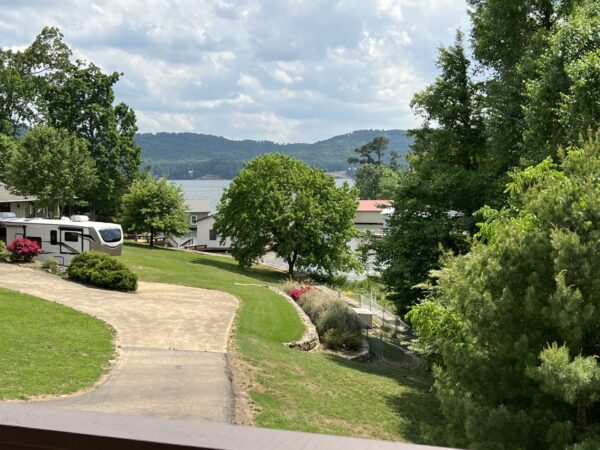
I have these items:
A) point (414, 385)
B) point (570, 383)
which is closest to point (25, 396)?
point (570, 383)

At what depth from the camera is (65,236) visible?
28.9m

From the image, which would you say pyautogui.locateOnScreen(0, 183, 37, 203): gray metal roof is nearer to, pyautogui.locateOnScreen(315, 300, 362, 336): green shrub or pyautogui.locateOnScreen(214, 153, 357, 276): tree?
pyautogui.locateOnScreen(214, 153, 357, 276): tree

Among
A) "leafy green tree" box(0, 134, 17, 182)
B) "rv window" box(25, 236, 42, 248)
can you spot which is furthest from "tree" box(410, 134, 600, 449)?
"leafy green tree" box(0, 134, 17, 182)

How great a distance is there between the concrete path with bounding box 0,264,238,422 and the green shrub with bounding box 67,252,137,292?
60 centimetres

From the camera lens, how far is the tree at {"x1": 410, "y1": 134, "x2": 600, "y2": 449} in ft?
20.8

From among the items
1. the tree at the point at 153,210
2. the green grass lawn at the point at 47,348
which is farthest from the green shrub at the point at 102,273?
the tree at the point at 153,210

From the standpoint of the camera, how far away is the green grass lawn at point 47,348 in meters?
10.4

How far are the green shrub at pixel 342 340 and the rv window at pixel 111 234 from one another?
46.7 ft

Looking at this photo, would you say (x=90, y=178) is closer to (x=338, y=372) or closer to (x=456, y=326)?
(x=338, y=372)

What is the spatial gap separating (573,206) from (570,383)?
7.46ft

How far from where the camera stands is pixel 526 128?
18.9 m

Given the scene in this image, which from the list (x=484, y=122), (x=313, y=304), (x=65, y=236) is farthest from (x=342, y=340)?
(x=65, y=236)

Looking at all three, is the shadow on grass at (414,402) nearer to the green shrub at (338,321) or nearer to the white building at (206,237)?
the green shrub at (338,321)

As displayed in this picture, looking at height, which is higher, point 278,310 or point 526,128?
point 526,128
